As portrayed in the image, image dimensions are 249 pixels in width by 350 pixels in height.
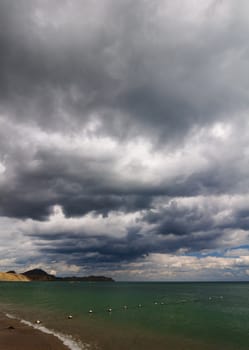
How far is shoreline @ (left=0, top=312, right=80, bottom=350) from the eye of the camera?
33938 millimetres

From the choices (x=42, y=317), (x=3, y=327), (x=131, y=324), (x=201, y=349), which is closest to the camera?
(x=201, y=349)

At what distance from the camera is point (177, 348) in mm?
34906

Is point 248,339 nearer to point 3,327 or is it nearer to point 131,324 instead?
point 131,324

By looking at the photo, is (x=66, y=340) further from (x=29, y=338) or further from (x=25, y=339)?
(x=25, y=339)

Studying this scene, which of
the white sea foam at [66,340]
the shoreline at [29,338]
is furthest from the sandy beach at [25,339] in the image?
the white sea foam at [66,340]

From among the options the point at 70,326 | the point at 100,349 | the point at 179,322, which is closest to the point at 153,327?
the point at 179,322

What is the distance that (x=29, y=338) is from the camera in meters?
38.7

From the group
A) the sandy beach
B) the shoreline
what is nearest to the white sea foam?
the shoreline

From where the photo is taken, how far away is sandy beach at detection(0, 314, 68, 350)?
111 feet

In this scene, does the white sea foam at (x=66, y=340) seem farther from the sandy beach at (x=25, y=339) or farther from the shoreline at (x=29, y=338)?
the sandy beach at (x=25, y=339)

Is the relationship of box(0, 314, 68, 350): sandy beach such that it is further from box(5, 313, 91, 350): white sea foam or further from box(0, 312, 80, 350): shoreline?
box(5, 313, 91, 350): white sea foam

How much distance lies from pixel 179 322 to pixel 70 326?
20133mm

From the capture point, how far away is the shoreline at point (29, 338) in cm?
3394

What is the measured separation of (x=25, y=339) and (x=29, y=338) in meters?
0.68
